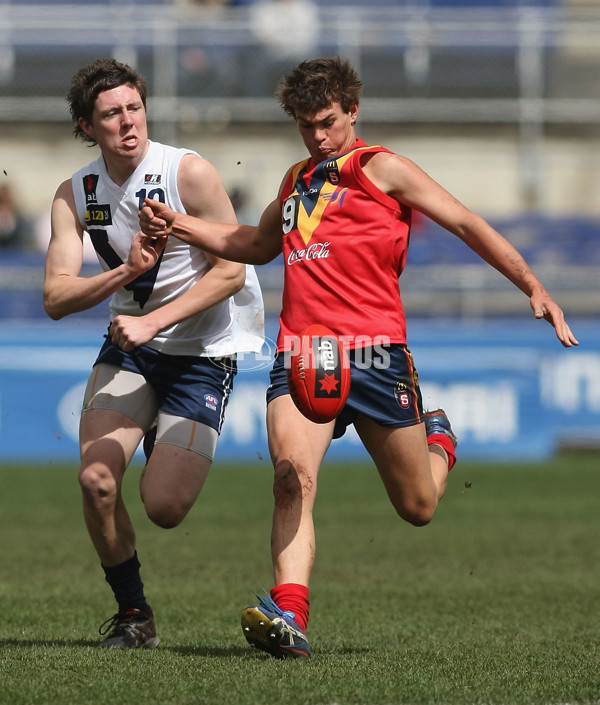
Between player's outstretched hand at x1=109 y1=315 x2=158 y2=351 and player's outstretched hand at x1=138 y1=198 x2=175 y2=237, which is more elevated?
player's outstretched hand at x1=138 y1=198 x2=175 y2=237

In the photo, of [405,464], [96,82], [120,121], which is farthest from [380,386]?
[96,82]

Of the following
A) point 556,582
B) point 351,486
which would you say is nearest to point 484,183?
point 351,486

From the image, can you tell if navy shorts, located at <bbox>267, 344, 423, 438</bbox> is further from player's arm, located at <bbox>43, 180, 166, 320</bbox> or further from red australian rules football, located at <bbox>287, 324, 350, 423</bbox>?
player's arm, located at <bbox>43, 180, 166, 320</bbox>

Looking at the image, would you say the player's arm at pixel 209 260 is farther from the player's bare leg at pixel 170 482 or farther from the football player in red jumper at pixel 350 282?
the player's bare leg at pixel 170 482

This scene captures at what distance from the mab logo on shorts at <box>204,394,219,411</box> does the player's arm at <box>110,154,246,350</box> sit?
43cm

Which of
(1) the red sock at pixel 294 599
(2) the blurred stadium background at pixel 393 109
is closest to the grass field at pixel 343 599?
(1) the red sock at pixel 294 599

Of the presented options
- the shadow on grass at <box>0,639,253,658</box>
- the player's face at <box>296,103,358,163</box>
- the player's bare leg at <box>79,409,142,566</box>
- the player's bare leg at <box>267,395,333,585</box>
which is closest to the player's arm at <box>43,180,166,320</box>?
the player's bare leg at <box>79,409,142,566</box>

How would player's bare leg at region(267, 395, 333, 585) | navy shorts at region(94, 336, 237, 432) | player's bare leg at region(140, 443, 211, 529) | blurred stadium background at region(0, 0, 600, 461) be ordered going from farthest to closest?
blurred stadium background at region(0, 0, 600, 461), navy shorts at region(94, 336, 237, 432), player's bare leg at region(140, 443, 211, 529), player's bare leg at region(267, 395, 333, 585)

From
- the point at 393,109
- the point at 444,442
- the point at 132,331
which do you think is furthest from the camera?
the point at 393,109

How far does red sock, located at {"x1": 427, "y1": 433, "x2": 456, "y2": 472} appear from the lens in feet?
18.3

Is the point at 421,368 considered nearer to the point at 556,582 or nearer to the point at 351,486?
the point at 351,486

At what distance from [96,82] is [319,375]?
5.37 feet

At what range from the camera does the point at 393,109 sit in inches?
693

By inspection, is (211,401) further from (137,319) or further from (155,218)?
(155,218)
